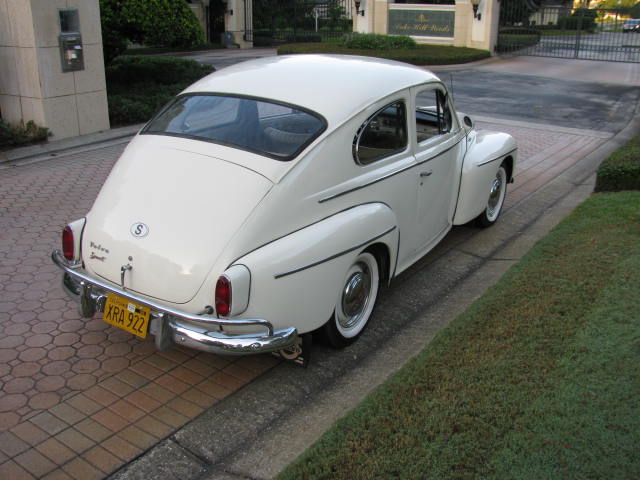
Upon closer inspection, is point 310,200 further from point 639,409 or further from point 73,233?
point 639,409

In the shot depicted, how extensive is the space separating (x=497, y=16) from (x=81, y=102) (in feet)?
71.9

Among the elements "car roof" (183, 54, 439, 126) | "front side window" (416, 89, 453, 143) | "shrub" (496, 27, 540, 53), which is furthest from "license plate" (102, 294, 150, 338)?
"shrub" (496, 27, 540, 53)

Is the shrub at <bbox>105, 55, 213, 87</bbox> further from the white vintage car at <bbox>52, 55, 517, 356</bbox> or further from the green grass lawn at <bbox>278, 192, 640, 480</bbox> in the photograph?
the green grass lawn at <bbox>278, 192, 640, 480</bbox>

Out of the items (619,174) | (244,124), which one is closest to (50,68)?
(244,124)

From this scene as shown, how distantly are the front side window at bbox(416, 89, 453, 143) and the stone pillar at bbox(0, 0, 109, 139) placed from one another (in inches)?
259

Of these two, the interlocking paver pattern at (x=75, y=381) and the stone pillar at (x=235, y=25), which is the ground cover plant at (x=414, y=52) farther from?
the interlocking paver pattern at (x=75, y=381)

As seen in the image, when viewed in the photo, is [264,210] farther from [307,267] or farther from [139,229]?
[139,229]

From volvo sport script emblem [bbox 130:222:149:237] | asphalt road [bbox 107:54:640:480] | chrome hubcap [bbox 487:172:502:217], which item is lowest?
asphalt road [bbox 107:54:640:480]

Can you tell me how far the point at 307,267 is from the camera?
12.9 ft

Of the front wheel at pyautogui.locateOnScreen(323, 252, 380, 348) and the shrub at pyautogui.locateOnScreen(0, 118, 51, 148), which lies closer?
the front wheel at pyautogui.locateOnScreen(323, 252, 380, 348)

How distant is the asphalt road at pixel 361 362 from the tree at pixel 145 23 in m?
6.83

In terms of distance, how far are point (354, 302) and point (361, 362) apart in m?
0.42

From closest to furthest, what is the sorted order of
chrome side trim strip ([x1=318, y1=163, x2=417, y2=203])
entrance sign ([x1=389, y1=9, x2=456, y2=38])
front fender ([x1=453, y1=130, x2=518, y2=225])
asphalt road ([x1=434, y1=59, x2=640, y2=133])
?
chrome side trim strip ([x1=318, y1=163, x2=417, y2=203]), front fender ([x1=453, y1=130, x2=518, y2=225]), asphalt road ([x1=434, y1=59, x2=640, y2=133]), entrance sign ([x1=389, y1=9, x2=456, y2=38])

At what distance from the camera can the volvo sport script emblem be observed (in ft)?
13.1
